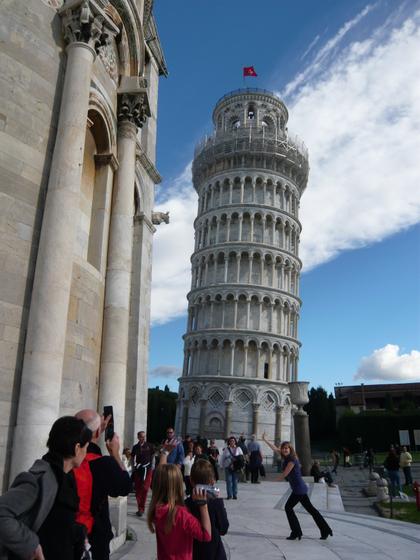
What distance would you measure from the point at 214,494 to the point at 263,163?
56.1 m

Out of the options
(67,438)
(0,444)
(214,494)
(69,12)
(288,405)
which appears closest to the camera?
(67,438)

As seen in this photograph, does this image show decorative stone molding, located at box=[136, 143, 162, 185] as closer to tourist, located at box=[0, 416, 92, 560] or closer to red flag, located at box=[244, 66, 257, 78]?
tourist, located at box=[0, 416, 92, 560]

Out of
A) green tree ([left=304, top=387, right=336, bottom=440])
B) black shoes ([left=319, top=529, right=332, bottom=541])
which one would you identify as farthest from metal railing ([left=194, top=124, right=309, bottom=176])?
black shoes ([left=319, top=529, right=332, bottom=541])

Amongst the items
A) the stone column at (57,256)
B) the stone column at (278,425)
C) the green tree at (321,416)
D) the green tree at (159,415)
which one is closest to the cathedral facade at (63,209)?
the stone column at (57,256)

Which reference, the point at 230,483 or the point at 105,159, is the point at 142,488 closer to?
the point at 230,483

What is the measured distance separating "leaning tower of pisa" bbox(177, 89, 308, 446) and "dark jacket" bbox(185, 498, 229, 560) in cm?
4584

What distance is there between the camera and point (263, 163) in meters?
57.8

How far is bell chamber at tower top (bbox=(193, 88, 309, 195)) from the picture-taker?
189ft

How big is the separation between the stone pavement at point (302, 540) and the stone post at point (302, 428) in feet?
27.4

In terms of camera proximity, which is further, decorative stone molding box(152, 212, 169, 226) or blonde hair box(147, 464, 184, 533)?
decorative stone molding box(152, 212, 169, 226)

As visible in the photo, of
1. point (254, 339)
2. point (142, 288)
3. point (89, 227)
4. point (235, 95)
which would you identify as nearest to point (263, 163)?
point (235, 95)

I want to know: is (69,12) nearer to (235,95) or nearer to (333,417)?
(235,95)

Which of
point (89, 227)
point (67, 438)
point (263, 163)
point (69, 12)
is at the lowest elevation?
point (67, 438)

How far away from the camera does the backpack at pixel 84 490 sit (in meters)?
3.81
